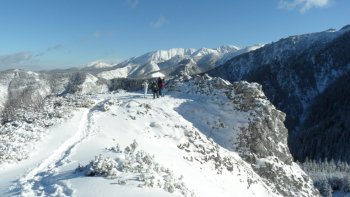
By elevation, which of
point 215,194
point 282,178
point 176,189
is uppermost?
point 176,189

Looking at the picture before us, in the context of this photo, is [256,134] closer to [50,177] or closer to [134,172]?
[134,172]

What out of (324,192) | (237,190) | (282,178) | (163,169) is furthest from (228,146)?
(324,192)

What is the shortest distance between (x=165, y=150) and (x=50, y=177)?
1269cm

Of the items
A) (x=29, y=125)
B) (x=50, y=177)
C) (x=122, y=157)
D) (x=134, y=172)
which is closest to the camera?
(x=50, y=177)

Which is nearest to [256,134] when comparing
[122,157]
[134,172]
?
[122,157]

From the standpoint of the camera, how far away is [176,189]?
2252 cm

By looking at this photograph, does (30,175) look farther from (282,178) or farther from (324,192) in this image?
(324,192)

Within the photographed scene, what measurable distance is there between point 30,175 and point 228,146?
24.1m

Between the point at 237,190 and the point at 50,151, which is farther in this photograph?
the point at 237,190

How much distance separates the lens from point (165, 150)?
3438cm

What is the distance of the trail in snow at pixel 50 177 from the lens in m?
20.7

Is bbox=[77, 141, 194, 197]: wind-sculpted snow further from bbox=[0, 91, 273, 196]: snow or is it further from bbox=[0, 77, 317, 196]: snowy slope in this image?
bbox=[0, 91, 273, 196]: snow

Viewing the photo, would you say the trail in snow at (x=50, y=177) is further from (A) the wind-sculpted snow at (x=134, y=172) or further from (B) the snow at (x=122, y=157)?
(A) the wind-sculpted snow at (x=134, y=172)

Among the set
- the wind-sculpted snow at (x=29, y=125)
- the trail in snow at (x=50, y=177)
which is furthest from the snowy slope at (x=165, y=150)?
the wind-sculpted snow at (x=29, y=125)
